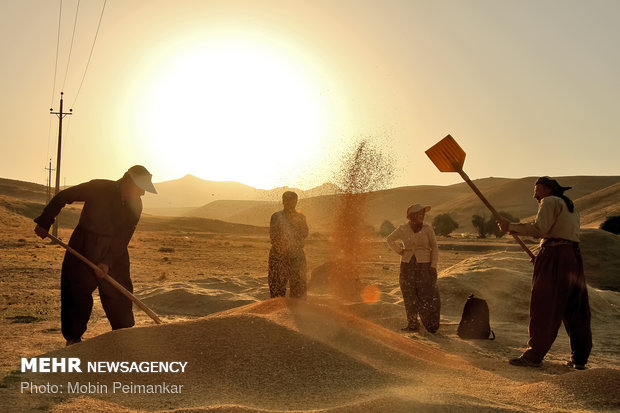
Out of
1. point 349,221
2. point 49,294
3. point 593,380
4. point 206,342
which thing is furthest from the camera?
point 349,221

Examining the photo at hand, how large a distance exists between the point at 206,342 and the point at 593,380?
→ 3.30 m

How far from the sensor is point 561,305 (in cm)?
579

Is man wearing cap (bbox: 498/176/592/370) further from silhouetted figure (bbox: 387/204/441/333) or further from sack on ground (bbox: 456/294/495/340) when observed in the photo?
silhouetted figure (bbox: 387/204/441/333)

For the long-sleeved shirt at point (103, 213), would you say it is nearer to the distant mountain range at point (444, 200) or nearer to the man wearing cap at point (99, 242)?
the man wearing cap at point (99, 242)

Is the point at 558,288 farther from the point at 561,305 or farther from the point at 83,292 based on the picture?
the point at 83,292

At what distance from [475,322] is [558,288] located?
2310 mm

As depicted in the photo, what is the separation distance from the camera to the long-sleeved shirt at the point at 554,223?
583cm

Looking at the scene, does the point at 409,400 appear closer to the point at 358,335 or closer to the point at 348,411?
the point at 348,411

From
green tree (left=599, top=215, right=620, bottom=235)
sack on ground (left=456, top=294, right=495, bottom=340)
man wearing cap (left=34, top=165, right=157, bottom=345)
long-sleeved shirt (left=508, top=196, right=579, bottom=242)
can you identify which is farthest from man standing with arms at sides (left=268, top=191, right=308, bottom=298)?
green tree (left=599, top=215, right=620, bottom=235)

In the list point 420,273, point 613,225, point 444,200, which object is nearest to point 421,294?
point 420,273

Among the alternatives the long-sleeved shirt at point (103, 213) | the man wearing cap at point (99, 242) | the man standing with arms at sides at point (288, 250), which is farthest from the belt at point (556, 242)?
the long-sleeved shirt at point (103, 213)

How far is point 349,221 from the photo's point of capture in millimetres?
13453

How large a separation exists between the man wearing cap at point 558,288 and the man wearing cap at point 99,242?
13.7 ft

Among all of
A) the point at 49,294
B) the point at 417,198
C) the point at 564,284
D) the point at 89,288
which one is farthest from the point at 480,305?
the point at 417,198
